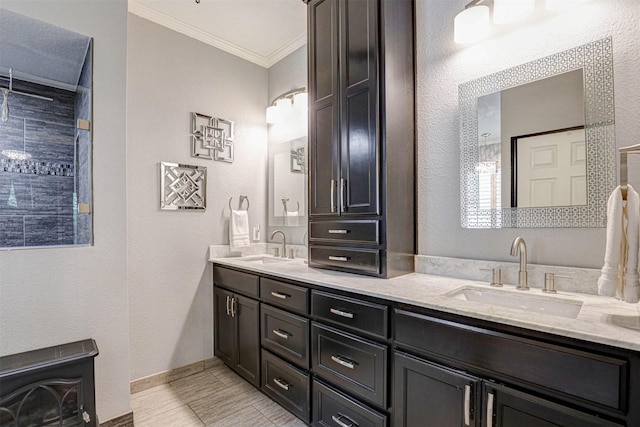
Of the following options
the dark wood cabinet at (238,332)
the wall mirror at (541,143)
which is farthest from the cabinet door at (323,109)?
the dark wood cabinet at (238,332)

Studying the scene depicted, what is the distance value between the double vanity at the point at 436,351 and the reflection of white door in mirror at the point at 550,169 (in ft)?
1.47

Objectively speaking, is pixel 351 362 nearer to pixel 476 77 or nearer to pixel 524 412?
pixel 524 412

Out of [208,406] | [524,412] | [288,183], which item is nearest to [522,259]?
[524,412]

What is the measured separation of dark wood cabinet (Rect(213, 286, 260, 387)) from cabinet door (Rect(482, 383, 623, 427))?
1.50 metres

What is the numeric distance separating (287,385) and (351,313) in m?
0.80

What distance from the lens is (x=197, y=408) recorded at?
207 centimetres

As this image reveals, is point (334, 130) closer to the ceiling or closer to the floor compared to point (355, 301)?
closer to the ceiling

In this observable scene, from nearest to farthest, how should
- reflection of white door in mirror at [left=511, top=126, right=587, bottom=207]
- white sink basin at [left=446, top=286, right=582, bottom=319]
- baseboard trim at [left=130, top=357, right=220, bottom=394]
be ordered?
1. white sink basin at [left=446, top=286, right=582, bottom=319]
2. reflection of white door in mirror at [left=511, top=126, right=587, bottom=207]
3. baseboard trim at [left=130, top=357, right=220, bottom=394]

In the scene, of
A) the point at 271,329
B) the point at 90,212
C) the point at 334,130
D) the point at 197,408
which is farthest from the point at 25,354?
the point at 334,130

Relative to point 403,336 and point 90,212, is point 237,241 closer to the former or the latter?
point 90,212

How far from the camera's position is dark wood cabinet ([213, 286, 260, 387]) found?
2182 millimetres

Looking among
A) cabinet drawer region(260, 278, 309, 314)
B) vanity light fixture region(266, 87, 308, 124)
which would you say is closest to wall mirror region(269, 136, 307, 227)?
vanity light fixture region(266, 87, 308, 124)

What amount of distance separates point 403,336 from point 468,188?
0.93 metres

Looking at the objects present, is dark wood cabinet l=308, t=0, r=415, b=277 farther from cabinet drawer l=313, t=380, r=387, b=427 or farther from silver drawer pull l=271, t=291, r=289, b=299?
cabinet drawer l=313, t=380, r=387, b=427
